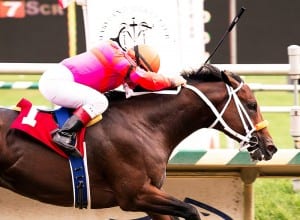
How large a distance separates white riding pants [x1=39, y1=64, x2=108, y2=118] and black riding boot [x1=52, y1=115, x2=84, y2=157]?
0.10 m

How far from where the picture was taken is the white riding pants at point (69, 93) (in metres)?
5.88

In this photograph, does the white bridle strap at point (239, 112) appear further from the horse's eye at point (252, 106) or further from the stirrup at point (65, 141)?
the stirrup at point (65, 141)

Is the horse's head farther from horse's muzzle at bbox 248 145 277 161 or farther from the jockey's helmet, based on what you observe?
the jockey's helmet

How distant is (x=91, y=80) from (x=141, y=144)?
511 mm

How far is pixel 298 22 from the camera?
64.6ft

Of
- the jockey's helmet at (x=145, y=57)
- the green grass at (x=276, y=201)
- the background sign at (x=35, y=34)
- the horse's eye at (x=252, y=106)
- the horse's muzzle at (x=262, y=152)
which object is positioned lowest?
the background sign at (x=35, y=34)

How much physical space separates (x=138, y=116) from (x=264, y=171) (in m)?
1.51

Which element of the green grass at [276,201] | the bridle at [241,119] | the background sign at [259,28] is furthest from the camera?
the background sign at [259,28]

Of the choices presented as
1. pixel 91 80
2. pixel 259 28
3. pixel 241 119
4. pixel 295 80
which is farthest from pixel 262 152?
pixel 259 28

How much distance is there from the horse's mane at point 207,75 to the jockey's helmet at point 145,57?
0.86ft

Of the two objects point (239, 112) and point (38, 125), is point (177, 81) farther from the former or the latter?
point (38, 125)

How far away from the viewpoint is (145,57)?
604 cm

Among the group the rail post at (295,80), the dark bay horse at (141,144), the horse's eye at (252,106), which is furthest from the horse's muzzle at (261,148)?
the rail post at (295,80)

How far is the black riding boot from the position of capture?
5.81 metres
